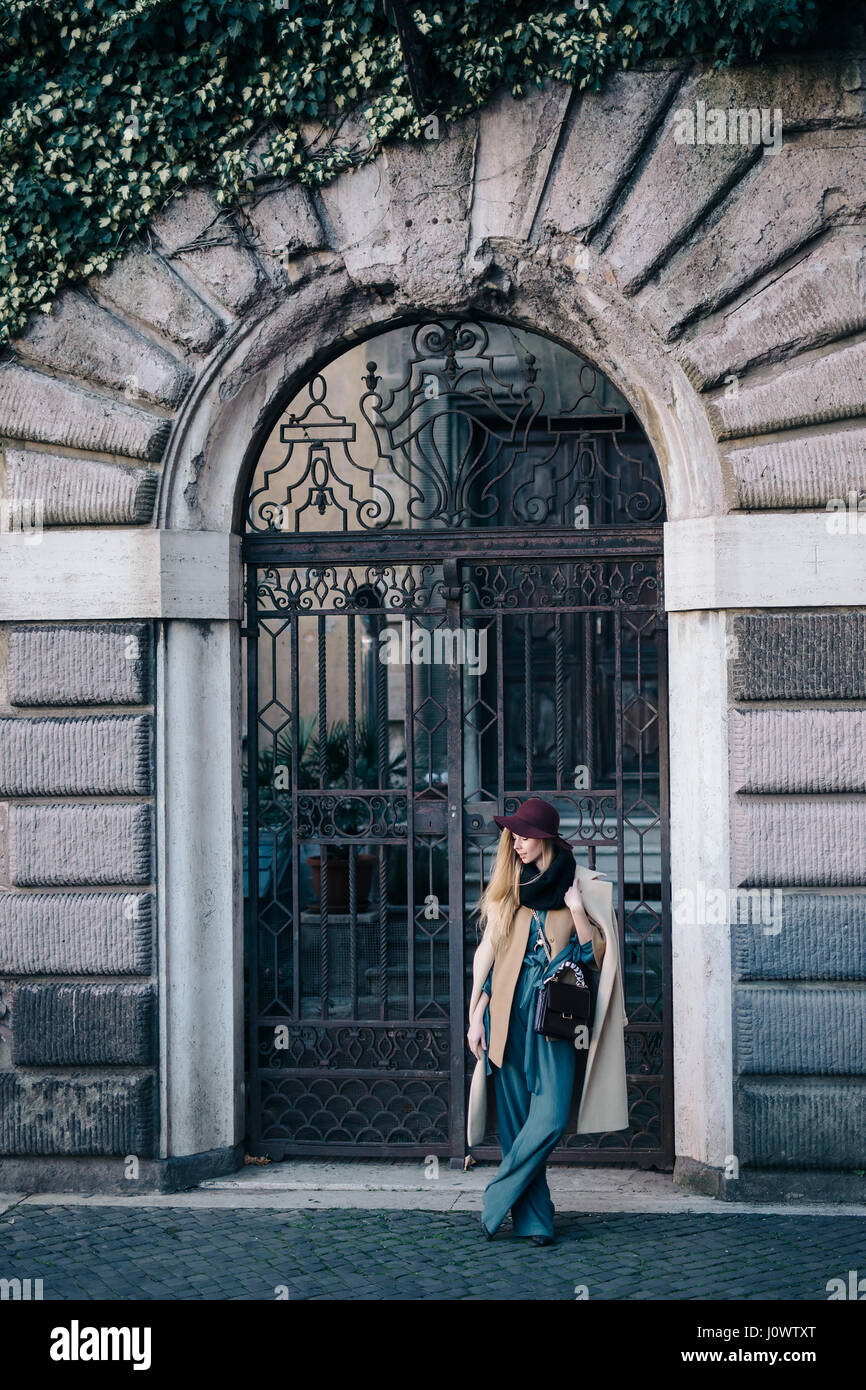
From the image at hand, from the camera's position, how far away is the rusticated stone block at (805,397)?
5.64 metres

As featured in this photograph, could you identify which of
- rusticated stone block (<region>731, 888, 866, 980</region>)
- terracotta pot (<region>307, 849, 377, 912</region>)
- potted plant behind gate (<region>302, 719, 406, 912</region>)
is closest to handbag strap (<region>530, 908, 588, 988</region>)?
rusticated stone block (<region>731, 888, 866, 980</region>)

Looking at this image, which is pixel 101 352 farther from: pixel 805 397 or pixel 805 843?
pixel 805 843

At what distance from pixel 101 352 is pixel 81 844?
2192 mm

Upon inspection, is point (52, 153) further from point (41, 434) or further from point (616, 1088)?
point (616, 1088)

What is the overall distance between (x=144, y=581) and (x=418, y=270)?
184cm

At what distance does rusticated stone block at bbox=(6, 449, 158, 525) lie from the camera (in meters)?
5.97

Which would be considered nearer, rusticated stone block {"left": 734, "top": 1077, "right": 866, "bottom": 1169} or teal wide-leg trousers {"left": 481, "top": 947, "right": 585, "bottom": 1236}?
teal wide-leg trousers {"left": 481, "top": 947, "right": 585, "bottom": 1236}

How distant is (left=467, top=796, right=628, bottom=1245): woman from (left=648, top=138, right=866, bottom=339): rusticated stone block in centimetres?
235

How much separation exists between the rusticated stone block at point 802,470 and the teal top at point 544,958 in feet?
6.53

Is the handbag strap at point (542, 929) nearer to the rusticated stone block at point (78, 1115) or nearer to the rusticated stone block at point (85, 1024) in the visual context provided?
the rusticated stone block at point (85, 1024)

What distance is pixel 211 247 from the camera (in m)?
6.01

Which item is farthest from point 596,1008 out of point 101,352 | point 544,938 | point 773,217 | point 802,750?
point 101,352

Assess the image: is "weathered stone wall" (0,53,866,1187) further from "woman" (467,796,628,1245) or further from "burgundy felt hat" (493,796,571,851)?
"burgundy felt hat" (493,796,571,851)

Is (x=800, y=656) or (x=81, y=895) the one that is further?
(x=81, y=895)
